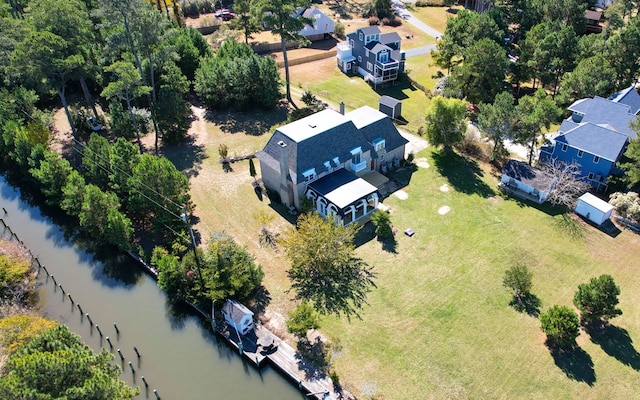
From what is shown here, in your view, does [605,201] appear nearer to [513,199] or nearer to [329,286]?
[513,199]

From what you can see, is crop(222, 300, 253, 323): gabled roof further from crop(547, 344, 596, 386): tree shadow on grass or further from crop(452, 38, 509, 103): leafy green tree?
crop(452, 38, 509, 103): leafy green tree

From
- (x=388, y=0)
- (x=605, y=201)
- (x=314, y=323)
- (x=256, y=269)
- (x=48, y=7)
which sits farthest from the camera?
(x=388, y=0)

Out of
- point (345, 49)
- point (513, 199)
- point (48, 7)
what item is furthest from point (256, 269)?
point (345, 49)

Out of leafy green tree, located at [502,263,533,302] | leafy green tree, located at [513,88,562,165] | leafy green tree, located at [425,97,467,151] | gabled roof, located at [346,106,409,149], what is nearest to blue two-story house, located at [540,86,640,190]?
leafy green tree, located at [513,88,562,165]

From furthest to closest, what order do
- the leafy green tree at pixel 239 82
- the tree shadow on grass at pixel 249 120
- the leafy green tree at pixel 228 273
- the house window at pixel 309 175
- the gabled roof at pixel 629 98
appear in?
the leafy green tree at pixel 239 82 < the tree shadow on grass at pixel 249 120 < the gabled roof at pixel 629 98 < the house window at pixel 309 175 < the leafy green tree at pixel 228 273

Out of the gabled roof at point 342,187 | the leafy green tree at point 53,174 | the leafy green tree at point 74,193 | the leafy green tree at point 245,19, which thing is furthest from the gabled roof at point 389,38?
the leafy green tree at point 74,193

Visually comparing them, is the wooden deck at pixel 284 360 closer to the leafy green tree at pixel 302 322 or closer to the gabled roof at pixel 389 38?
the leafy green tree at pixel 302 322

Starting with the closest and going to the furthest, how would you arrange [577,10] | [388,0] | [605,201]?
[605,201] → [577,10] → [388,0]
